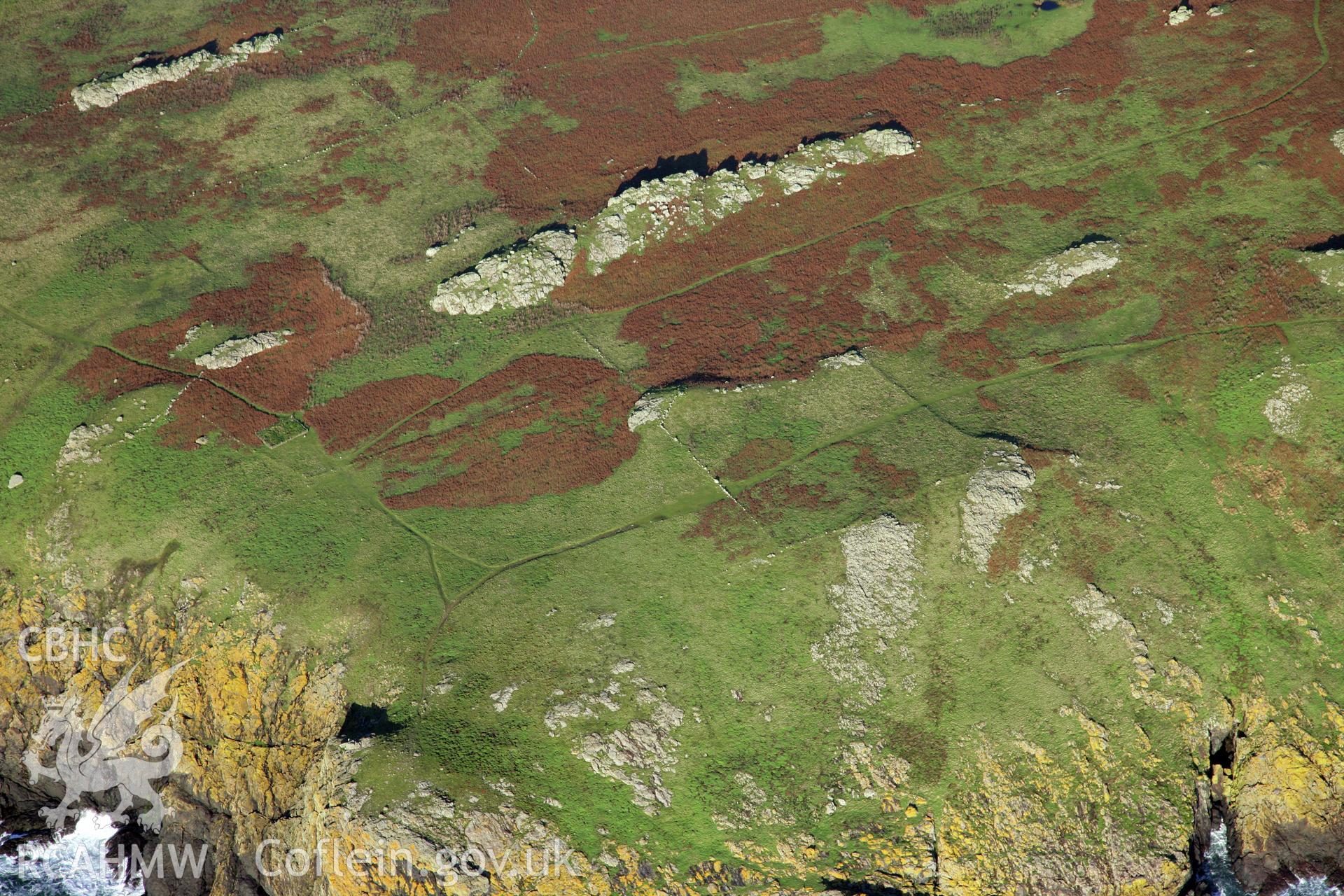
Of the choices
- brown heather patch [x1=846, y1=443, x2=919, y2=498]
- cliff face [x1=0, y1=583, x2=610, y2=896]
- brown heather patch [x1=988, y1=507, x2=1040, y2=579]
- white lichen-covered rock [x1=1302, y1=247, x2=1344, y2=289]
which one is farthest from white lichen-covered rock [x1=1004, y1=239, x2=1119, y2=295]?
cliff face [x1=0, y1=583, x2=610, y2=896]

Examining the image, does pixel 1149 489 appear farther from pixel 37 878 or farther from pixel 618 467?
pixel 37 878

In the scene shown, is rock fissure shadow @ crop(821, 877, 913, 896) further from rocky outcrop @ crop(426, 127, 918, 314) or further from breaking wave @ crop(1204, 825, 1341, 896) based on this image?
rocky outcrop @ crop(426, 127, 918, 314)

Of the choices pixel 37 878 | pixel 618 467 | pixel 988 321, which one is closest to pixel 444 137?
pixel 618 467

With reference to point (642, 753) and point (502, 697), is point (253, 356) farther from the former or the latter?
point (642, 753)

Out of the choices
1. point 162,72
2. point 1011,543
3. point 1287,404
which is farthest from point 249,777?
point 162,72

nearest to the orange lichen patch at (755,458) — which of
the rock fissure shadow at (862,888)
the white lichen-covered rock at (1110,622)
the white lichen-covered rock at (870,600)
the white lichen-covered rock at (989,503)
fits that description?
the white lichen-covered rock at (870,600)
